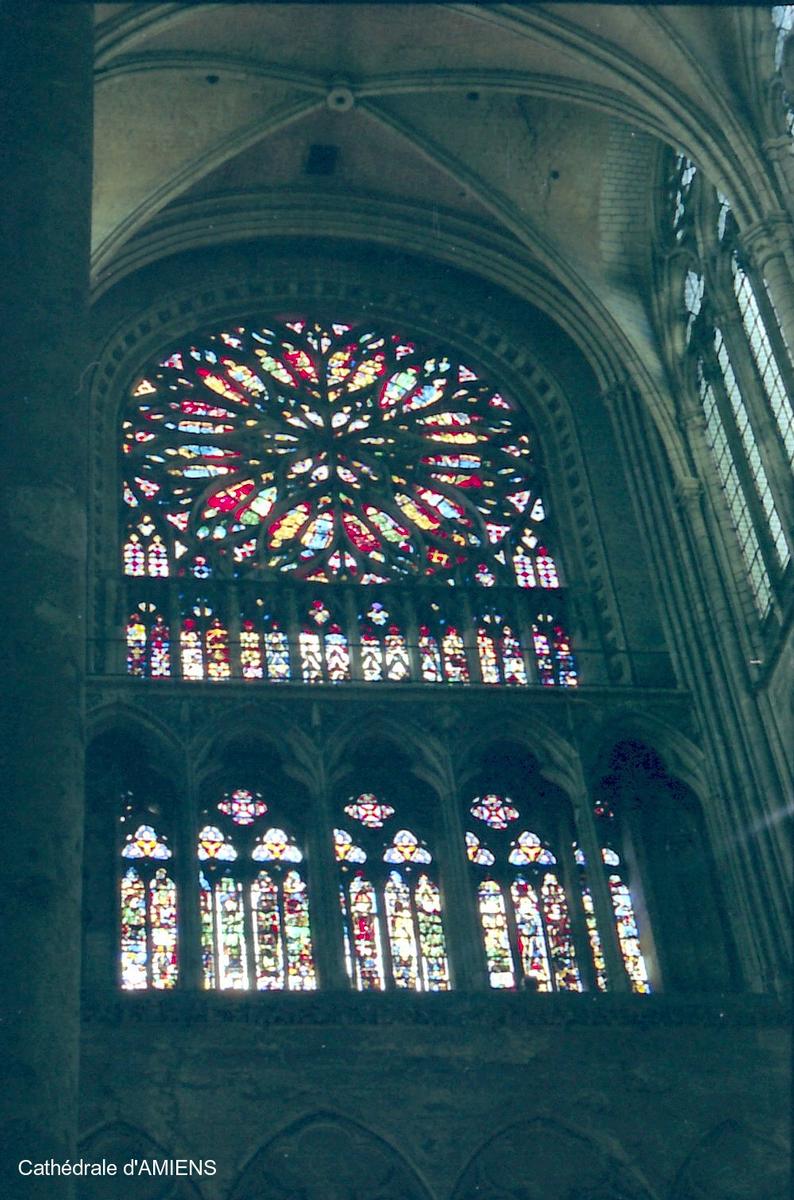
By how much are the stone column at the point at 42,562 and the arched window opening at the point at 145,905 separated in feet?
24.9

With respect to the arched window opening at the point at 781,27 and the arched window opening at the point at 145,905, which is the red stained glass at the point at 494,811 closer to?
the arched window opening at the point at 145,905

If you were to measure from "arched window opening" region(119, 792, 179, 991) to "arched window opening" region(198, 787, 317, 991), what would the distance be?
0.27m

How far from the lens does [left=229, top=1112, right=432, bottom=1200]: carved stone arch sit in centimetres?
1416

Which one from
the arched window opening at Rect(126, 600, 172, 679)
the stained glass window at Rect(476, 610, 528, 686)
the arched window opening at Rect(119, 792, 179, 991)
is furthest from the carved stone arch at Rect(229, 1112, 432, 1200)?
the stained glass window at Rect(476, 610, 528, 686)

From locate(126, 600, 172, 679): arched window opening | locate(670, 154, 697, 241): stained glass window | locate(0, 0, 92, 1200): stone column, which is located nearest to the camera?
locate(0, 0, 92, 1200): stone column

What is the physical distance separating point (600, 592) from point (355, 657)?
99.4 inches

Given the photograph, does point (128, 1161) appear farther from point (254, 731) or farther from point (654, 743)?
point (654, 743)

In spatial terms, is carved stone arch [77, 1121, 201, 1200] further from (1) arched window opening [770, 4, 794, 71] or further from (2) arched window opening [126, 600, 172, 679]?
(1) arched window opening [770, 4, 794, 71]

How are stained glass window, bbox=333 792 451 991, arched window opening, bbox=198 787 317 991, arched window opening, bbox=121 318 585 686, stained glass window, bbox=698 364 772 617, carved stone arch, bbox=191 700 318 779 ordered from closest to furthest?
arched window opening, bbox=198 787 317 991 → stained glass window, bbox=333 792 451 991 → carved stone arch, bbox=191 700 318 779 → stained glass window, bbox=698 364 772 617 → arched window opening, bbox=121 318 585 686

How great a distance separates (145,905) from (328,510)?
498 centimetres

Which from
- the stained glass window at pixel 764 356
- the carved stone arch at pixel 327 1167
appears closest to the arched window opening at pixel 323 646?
the stained glass window at pixel 764 356

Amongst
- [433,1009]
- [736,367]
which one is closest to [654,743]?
[736,367]

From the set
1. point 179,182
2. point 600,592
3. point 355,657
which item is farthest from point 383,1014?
point 179,182

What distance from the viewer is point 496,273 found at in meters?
21.5
